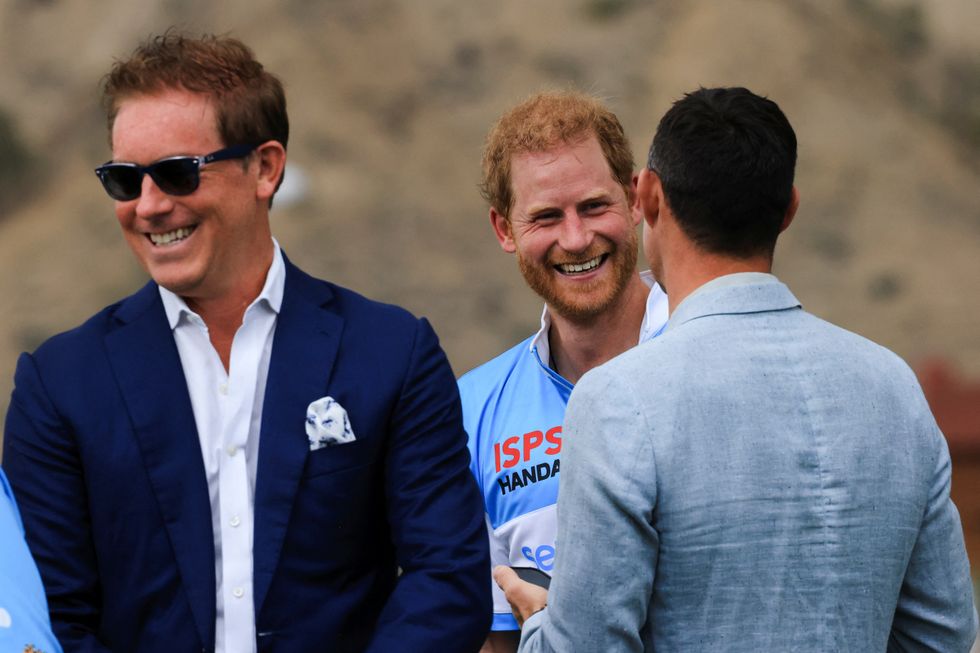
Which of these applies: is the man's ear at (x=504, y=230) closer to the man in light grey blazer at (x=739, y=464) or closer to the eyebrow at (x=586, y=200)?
the eyebrow at (x=586, y=200)

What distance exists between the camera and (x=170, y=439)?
8.84ft

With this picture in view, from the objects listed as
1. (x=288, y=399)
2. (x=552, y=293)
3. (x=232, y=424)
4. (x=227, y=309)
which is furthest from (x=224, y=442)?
(x=552, y=293)

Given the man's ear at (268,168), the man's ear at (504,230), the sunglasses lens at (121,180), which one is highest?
the man's ear at (504,230)

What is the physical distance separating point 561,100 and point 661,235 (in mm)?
1222

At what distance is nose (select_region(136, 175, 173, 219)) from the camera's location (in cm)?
268

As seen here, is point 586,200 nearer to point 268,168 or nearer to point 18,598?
point 268,168

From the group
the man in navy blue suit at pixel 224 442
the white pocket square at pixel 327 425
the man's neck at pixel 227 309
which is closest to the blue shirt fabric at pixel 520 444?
the man in navy blue suit at pixel 224 442

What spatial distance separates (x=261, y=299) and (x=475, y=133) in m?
17.9

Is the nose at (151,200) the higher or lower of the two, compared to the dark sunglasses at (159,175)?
lower

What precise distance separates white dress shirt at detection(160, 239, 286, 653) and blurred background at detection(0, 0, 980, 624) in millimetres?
14200

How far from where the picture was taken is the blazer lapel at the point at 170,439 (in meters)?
2.63

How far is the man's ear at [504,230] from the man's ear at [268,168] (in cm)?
71

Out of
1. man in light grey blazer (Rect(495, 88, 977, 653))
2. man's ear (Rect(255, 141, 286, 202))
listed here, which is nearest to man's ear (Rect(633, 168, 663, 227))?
man in light grey blazer (Rect(495, 88, 977, 653))

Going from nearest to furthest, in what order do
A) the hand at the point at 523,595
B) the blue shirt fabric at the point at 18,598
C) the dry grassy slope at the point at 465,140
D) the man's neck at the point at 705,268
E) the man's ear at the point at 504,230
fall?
1. the blue shirt fabric at the point at 18,598
2. the man's neck at the point at 705,268
3. the hand at the point at 523,595
4. the man's ear at the point at 504,230
5. the dry grassy slope at the point at 465,140
